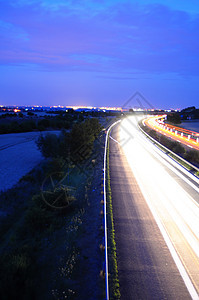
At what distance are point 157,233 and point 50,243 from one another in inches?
161

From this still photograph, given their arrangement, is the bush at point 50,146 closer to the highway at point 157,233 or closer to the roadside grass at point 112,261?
the highway at point 157,233

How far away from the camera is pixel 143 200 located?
11508 mm

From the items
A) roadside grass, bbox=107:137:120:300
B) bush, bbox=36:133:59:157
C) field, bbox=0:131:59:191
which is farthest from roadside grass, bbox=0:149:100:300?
bush, bbox=36:133:59:157

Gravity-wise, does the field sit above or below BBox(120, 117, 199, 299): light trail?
below

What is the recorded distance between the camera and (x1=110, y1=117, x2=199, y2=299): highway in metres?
5.89

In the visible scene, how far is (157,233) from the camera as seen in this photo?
329 inches

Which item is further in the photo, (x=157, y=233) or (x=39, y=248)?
(x=157, y=233)

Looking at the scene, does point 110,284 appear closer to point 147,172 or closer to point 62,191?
point 62,191

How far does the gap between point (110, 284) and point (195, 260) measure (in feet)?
9.47

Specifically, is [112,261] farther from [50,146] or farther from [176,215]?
[50,146]

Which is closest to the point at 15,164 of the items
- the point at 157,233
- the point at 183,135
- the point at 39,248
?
the point at 39,248

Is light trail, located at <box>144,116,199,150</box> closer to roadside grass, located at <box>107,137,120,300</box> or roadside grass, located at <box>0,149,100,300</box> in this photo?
roadside grass, located at <box>107,137,120,300</box>

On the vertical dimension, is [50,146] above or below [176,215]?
above

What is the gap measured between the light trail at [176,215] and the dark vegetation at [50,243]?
246 centimetres
